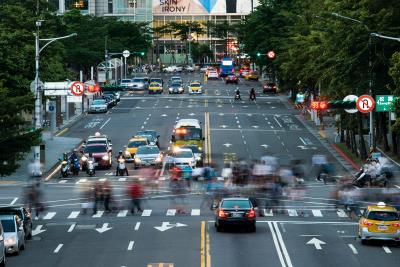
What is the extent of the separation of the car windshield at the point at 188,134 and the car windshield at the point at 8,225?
39.5 meters

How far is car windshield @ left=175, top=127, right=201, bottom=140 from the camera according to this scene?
79.6m

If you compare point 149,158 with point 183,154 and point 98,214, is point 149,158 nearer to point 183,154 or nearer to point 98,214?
point 183,154

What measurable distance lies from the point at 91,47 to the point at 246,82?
25130 mm

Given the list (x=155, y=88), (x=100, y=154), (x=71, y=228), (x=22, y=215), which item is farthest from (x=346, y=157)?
(x=155, y=88)

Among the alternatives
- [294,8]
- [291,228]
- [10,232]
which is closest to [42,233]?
[10,232]

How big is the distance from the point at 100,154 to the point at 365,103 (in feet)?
55.0

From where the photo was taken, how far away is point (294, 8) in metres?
134

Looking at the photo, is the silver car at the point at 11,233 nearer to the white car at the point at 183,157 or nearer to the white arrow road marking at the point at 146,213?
the white arrow road marking at the point at 146,213

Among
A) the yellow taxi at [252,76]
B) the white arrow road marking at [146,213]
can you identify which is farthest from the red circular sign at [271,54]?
the white arrow road marking at [146,213]

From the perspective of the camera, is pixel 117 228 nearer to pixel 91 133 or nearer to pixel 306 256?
pixel 306 256

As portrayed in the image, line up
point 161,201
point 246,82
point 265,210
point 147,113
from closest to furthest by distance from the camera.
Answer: point 265,210 < point 161,201 < point 147,113 < point 246,82

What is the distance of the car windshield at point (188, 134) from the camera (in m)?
79.6

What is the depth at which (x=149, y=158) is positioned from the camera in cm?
7456

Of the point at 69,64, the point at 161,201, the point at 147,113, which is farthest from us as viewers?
the point at 69,64
